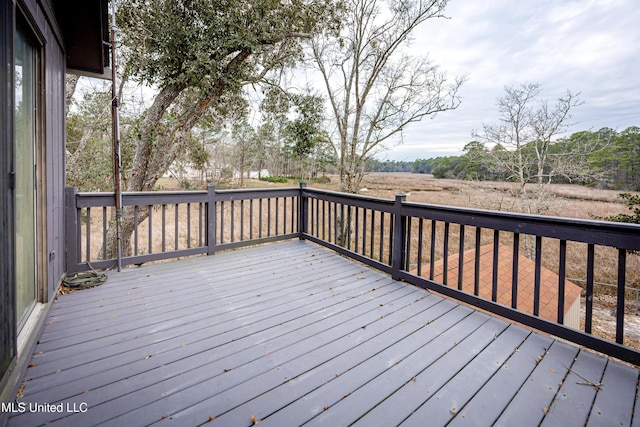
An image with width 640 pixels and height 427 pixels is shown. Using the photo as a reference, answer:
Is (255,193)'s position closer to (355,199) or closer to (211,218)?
(211,218)

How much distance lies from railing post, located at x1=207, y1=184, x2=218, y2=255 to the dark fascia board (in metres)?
1.97

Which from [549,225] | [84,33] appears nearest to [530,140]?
[549,225]

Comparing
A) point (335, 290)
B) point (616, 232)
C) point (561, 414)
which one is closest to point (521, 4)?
point (616, 232)

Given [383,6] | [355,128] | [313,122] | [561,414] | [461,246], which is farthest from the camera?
[355,128]

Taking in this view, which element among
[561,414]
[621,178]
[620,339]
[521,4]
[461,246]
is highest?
[521,4]

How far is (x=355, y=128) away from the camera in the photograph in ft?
30.9

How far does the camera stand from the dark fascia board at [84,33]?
2.96 m

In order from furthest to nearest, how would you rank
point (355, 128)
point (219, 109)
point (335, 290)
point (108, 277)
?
point (355, 128), point (219, 109), point (108, 277), point (335, 290)

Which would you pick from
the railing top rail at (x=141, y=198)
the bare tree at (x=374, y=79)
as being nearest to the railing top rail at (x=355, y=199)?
the railing top rail at (x=141, y=198)

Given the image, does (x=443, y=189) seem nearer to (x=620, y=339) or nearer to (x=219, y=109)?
(x=219, y=109)

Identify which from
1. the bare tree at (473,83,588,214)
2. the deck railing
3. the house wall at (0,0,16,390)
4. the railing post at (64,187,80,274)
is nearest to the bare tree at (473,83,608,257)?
the bare tree at (473,83,588,214)

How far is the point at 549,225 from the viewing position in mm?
2262

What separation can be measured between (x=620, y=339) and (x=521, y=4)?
369 inches

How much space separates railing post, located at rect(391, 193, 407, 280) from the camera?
3346 mm
